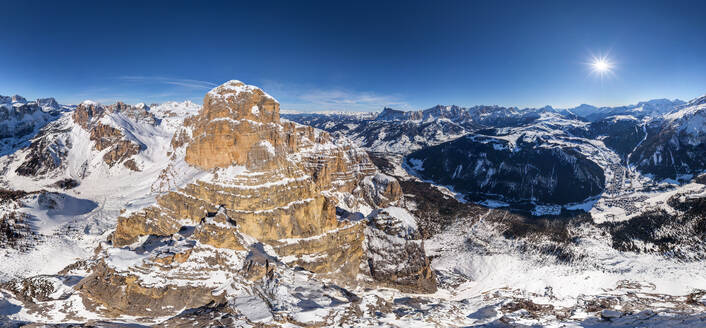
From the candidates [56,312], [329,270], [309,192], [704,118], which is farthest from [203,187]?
[704,118]

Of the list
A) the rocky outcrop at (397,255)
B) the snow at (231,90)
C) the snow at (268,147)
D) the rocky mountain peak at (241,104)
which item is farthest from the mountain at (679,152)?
the snow at (231,90)

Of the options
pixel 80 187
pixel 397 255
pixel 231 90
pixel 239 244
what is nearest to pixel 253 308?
pixel 239 244

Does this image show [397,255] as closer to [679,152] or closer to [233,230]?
[233,230]

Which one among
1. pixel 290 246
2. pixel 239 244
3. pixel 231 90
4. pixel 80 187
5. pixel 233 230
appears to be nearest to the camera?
pixel 239 244

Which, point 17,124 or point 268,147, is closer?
point 268,147

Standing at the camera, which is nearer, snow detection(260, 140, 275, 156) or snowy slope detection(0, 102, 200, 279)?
snow detection(260, 140, 275, 156)

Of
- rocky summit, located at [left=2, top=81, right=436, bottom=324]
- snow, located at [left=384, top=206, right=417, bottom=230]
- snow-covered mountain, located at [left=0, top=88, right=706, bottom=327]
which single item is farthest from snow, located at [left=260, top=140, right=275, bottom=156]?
snow, located at [left=384, top=206, right=417, bottom=230]

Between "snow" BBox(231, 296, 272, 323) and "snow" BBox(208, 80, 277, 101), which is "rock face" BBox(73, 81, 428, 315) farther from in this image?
"snow" BBox(231, 296, 272, 323)

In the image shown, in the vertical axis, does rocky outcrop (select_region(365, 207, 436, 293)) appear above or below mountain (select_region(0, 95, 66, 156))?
below

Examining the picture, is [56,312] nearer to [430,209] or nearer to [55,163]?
[430,209]

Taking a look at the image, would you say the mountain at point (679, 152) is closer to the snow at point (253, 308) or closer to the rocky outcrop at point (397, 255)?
the rocky outcrop at point (397, 255)
